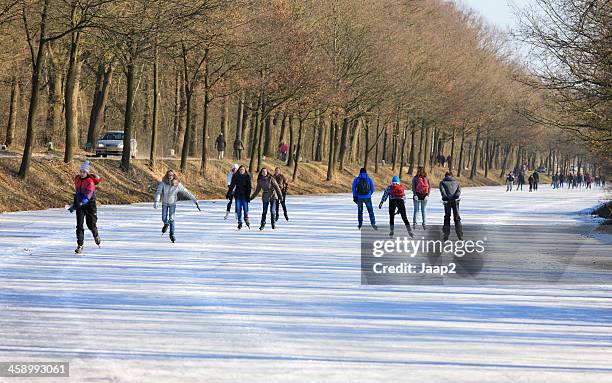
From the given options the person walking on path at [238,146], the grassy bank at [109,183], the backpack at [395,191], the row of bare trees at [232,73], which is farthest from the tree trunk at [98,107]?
the backpack at [395,191]

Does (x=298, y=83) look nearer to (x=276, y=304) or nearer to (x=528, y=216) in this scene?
(x=528, y=216)

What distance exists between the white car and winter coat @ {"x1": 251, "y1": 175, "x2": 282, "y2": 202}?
2364 centimetres

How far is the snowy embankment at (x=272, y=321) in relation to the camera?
9.75 m

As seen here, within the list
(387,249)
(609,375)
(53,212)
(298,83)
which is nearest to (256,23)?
(298,83)

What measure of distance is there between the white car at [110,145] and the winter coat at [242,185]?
79.1 feet

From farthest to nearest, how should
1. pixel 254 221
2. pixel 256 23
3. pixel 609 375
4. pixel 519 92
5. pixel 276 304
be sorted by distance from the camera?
pixel 519 92 → pixel 256 23 → pixel 254 221 → pixel 276 304 → pixel 609 375

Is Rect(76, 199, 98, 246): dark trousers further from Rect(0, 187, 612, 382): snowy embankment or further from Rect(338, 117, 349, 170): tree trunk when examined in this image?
Rect(338, 117, 349, 170): tree trunk

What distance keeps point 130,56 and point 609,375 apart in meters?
36.6

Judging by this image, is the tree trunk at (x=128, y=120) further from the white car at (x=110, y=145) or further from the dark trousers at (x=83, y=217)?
the dark trousers at (x=83, y=217)

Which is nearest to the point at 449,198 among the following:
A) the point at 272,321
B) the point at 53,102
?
the point at 272,321

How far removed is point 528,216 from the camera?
43219 millimetres

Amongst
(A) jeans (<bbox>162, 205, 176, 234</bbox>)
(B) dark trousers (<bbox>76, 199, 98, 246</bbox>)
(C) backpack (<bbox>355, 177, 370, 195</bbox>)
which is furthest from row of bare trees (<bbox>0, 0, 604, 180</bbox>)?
(B) dark trousers (<bbox>76, 199, 98, 246</bbox>)

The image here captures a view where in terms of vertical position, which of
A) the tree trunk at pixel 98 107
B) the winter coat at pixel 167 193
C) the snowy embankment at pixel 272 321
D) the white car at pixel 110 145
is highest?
the tree trunk at pixel 98 107

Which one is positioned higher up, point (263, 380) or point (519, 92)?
point (519, 92)
